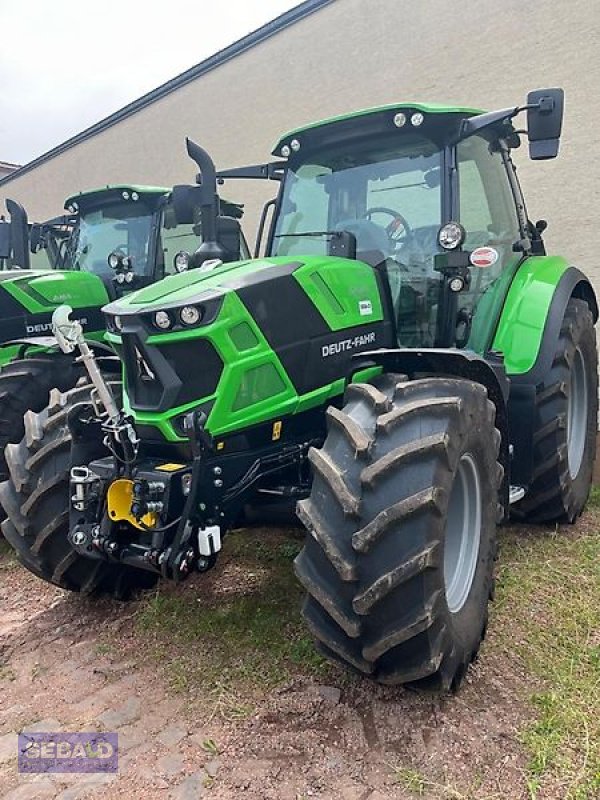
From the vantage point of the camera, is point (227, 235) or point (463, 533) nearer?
point (463, 533)

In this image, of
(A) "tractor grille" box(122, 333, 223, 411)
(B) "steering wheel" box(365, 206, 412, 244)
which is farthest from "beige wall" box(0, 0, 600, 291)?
(A) "tractor grille" box(122, 333, 223, 411)

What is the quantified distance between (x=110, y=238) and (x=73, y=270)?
418 millimetres

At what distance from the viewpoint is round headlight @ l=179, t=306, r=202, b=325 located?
2703 mm

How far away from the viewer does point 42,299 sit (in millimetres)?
5449

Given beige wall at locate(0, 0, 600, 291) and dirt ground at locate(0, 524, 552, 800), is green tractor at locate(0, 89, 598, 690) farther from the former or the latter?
beige wall at locate(0, 0, 600, 291)

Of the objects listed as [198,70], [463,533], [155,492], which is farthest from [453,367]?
[198,70]

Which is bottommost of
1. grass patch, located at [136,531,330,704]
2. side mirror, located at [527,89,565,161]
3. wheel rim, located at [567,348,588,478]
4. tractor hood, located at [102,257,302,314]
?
grass patch, located at [136,531,330,704]

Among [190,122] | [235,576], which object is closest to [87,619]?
[235,576]

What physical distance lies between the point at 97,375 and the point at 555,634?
2201 mm

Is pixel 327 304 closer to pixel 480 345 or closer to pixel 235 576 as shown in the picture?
pixel 480 345

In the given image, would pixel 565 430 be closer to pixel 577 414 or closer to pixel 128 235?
pixel 577 414

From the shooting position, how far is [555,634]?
3.04 meters

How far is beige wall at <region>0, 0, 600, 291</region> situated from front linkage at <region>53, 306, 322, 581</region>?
4.23 m

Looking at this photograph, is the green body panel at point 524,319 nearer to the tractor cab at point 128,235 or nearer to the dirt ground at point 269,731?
the dirt ground at point 269,731
